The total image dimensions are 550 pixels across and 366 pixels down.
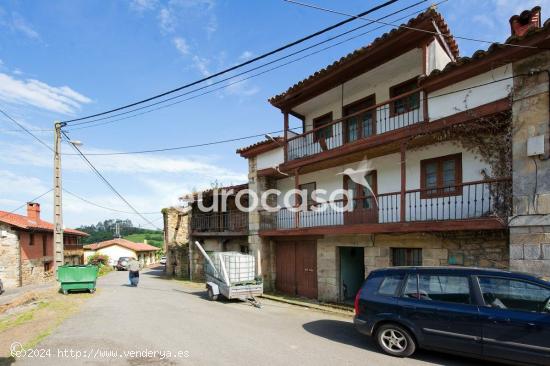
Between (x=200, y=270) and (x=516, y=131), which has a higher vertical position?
(x=516, y=131)

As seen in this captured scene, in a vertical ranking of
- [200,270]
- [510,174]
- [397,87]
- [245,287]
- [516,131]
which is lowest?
[200,270]

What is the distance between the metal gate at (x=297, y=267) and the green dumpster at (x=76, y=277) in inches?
298

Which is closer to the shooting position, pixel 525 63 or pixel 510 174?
pixel 525 63

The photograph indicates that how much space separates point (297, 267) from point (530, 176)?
346 inches

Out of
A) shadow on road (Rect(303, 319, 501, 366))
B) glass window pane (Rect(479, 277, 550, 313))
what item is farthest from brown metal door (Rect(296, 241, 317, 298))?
glass window pane (Rect(479, 277, 550, 313))

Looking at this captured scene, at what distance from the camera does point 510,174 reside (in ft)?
25.3

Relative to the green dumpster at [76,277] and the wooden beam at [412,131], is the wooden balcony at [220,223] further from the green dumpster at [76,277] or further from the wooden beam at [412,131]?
the green dumpster at [76,277]

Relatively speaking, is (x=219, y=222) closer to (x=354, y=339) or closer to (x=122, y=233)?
(x=354, y=339)

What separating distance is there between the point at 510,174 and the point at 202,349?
302 inches

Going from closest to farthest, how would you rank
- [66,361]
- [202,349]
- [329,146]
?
[66,361] < [202,349] < [329,146]

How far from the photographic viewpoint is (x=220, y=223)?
19422mm

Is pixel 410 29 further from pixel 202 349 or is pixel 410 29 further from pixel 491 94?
pixel 202 349

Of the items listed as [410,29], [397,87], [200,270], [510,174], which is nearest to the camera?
[510,174]

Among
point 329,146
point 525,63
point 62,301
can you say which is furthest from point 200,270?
point 525,63
